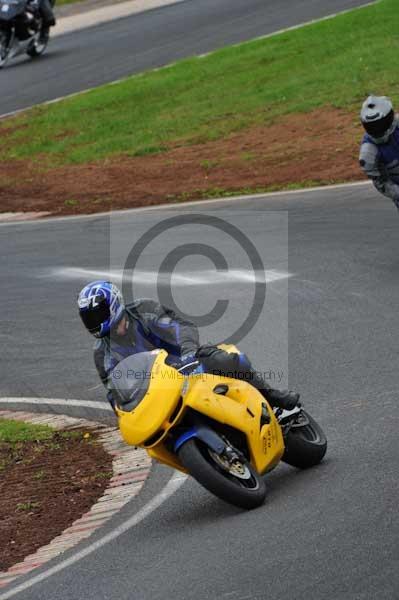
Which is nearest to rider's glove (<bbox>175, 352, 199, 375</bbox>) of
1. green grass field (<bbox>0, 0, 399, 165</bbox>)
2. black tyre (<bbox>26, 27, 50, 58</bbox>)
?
green grass field (<bbox>0, 0, 399, 165</bbox>)

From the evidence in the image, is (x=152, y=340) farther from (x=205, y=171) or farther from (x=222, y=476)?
(x=205, y=171)

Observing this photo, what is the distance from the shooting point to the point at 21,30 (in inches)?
1275

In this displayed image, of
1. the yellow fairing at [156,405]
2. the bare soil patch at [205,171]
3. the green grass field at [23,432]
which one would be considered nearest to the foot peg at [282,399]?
the yellow fairing at [156,405]

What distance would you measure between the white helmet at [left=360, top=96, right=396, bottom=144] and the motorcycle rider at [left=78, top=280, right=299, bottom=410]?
590 cm

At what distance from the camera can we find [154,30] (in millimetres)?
34469

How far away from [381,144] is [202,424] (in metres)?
6.89

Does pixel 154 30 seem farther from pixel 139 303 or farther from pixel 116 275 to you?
pixel 139 303

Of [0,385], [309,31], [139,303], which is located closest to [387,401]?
[139,303]

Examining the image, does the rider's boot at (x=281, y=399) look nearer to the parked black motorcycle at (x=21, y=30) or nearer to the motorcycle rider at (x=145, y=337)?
the motorcycle rider at (x=145, y=337)

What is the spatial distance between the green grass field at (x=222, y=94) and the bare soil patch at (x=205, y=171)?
706 millimetres

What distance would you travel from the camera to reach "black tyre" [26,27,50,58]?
109 ft

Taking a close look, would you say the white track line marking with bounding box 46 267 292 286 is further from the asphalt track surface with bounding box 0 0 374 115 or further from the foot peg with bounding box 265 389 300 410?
the asphalt track surface with bounding box 0 0 374 115

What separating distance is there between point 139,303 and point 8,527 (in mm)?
1865

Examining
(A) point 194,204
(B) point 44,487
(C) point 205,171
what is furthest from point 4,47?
(B) point 44,487
